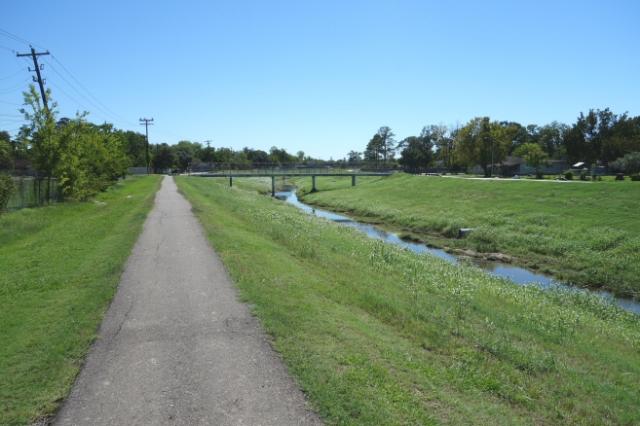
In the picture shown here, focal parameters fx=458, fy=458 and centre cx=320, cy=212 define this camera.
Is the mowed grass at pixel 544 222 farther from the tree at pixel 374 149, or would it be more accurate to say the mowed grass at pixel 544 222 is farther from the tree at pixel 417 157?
the tree at pixel 374 149

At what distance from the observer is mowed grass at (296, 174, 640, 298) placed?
2180cm

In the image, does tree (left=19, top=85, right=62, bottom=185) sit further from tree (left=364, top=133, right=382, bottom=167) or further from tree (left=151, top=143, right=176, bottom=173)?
tree (left=364, top=133, right=382, bottom=167)

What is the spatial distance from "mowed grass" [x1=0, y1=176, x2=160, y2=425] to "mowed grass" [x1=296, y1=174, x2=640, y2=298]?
63.0ft

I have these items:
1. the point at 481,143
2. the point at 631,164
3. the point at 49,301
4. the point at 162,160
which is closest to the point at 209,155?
the point at 162,160

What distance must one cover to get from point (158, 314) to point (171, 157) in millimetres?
126685

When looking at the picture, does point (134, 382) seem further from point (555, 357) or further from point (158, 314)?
point (555, 357)

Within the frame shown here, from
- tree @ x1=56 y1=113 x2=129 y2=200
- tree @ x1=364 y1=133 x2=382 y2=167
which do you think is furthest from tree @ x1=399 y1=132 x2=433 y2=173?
tree @ x1=56 y1=113 x2=129 y2=200

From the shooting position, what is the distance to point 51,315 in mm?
8742

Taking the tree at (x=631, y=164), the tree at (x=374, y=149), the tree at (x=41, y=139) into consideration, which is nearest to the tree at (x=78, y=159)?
the tree at (x=41, y=139)

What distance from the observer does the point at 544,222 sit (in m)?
30.6

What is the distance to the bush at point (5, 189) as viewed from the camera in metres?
23.6

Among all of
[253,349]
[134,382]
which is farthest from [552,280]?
[134,382]

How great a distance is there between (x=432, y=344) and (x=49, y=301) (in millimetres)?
7908

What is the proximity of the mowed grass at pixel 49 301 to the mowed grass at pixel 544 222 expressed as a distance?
1919 centimetres
